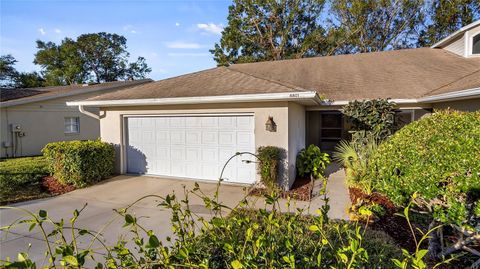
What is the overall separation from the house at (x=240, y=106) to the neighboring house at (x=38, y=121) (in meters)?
4.85

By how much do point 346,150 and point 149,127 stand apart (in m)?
6.99

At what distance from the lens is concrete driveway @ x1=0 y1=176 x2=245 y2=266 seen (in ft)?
16.2

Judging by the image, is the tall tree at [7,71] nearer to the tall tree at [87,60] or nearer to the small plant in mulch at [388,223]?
the tall tree at [87,60]

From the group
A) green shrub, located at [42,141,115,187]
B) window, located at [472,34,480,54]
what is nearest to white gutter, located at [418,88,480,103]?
window, located at [472,34,480,54]

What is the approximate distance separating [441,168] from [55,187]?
957cm

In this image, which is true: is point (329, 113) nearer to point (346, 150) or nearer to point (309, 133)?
point (309, 133)

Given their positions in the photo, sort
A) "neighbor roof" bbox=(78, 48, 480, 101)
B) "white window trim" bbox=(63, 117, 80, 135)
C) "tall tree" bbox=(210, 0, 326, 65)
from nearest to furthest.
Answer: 1. "neighbor roof" bbox=(78, 48, 480, 101)
2. "white window trim" bbox=(63, 117, 80, 135)
3. "tall tree" bbox=(210, 0, 326, 65)

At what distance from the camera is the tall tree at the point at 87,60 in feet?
116

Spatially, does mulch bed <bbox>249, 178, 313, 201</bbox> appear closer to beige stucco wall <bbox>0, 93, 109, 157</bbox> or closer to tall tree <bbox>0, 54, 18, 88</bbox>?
beige stucco wall <bbox>0, 93, 109, 157</bbox>

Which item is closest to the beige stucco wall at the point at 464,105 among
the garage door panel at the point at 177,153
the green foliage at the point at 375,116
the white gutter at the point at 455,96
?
the white gutter at the point at 455,96

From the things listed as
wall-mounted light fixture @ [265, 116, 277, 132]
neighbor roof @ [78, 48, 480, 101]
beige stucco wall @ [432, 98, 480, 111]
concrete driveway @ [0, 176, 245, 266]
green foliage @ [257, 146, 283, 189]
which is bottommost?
concrete driveway @ [0, 176, 245, 266]

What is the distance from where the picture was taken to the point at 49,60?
36.2 m

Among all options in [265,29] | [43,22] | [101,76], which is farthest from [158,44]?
[101,76]

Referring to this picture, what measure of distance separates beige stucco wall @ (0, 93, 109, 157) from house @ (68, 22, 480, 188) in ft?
25.9
